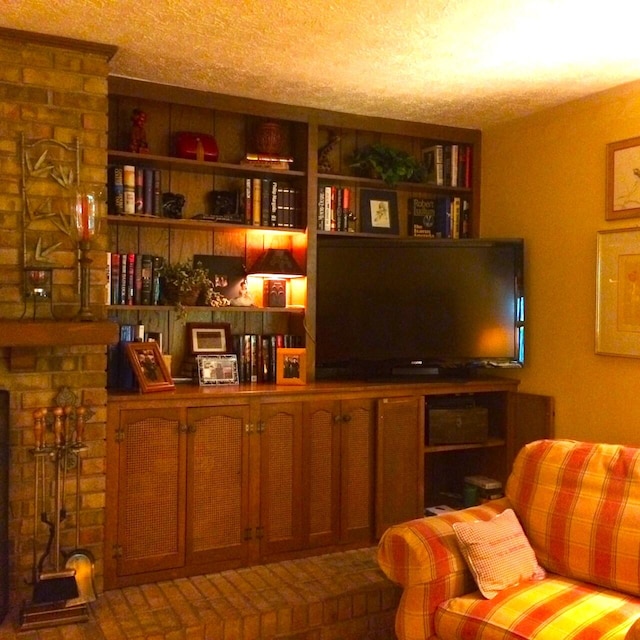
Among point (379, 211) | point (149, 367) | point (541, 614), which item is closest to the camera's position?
point (541, 614)

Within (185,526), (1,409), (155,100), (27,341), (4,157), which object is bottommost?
(185,526)

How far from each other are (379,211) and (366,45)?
4.32 feet

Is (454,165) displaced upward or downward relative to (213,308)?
upward

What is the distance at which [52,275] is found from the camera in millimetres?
2969

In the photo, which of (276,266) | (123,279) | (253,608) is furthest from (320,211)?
(253,608)

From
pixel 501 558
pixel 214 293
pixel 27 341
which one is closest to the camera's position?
pixel 501 558

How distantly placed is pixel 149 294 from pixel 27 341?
2.84 feet

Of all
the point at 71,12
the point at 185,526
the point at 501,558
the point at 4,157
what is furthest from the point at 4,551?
the point at 71,12

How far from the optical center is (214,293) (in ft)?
12.1

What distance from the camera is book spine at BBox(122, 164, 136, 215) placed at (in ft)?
11.2

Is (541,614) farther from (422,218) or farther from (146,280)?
(422,218)

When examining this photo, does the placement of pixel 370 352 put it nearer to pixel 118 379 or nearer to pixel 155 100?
pixel 118 379

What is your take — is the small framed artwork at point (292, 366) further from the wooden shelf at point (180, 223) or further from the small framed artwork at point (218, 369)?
the wooden shelf at point (180, 223)

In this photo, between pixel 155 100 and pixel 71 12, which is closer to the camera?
pixel 71 12
